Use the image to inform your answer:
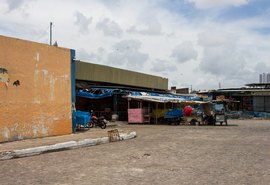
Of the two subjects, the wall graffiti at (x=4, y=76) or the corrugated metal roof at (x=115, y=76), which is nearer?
the wall graffiti at (x=4, y=76)

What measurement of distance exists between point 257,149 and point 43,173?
25.6 feet

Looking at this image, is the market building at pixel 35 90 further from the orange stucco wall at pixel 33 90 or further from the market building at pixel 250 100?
the market building at pixel 250 100

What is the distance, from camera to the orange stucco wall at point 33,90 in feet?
50.2

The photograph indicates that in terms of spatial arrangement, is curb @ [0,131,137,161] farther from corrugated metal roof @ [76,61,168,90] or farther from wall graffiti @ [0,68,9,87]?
corrugated metal roof @ [76,61,168,90]

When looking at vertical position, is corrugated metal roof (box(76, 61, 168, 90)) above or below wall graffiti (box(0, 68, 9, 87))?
above

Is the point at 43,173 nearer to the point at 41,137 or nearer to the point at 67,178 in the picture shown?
the point at 67,178

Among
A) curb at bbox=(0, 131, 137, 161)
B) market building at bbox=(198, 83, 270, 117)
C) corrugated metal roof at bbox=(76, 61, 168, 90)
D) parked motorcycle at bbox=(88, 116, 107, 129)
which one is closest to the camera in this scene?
curb at bbox=(0, 131, 137, 161)

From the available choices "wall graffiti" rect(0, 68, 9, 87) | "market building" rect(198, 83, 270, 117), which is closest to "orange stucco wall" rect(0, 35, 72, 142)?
"wall graffiti" rect(0, 68, 9, 87)

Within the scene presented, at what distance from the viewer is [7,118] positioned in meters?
15.3

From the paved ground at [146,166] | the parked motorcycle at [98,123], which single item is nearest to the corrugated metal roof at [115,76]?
the parked motorcycle at [98,123]

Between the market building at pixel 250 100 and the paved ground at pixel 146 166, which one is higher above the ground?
the market building at pixel 250 100

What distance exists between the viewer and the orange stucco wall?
15297mm

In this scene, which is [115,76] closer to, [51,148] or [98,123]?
[98,123]

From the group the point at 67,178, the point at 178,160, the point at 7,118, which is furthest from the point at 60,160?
the point at 7,118
